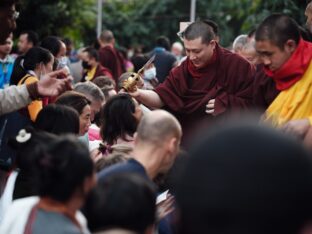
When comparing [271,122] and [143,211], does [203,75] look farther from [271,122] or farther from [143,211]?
[143,211]

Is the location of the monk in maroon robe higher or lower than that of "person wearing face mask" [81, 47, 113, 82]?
lower

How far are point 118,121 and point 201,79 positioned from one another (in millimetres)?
1242

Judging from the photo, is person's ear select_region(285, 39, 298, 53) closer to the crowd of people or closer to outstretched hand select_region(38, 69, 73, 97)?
the crowd of people

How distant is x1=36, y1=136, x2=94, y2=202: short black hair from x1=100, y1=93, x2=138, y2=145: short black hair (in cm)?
216

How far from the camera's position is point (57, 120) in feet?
13.6

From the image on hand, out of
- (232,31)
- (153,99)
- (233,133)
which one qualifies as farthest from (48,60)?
(232,31)

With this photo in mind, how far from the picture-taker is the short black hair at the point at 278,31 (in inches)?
171

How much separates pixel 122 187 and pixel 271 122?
2034 millimetres

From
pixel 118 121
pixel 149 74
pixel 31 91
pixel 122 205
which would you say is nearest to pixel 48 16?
pixel 149 74

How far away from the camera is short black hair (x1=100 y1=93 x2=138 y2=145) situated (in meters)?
5.00

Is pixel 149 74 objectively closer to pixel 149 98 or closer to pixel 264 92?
pixel 149 98

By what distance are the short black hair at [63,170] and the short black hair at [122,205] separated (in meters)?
0.19

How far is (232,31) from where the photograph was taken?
26031 millimetres

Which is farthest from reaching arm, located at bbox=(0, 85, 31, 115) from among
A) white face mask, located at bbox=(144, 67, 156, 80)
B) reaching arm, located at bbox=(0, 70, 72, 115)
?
white face mask, located at bbox=(144, 67, 156, 80)
